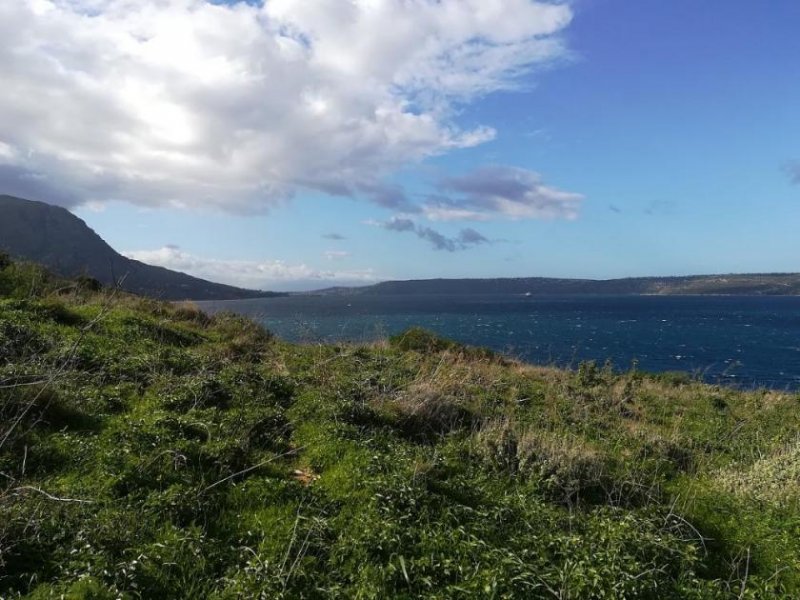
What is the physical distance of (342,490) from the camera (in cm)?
614

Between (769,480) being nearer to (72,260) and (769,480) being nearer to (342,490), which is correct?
(342,490)

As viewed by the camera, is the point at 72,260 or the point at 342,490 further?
the point at 72,260

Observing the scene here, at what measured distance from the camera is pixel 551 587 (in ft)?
15.2

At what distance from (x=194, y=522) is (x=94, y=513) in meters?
0.92

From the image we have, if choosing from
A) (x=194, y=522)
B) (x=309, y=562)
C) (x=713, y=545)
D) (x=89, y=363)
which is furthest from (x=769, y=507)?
(x=89, y=363)

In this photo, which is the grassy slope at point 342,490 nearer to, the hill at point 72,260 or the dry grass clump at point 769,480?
the dry grass clump at point 769,480

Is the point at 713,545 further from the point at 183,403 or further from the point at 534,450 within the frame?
the point at 183,403

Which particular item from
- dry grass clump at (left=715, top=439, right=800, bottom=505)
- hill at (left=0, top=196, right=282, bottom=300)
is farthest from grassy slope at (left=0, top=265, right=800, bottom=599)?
hill at (left=0, top=196, right=282, bottom=300)

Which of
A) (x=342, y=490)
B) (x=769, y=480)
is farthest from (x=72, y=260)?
(x=769, y=480)

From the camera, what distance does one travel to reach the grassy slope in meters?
4.51

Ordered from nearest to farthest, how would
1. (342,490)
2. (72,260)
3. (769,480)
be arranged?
(342,490)
(769,480)
(72,260)

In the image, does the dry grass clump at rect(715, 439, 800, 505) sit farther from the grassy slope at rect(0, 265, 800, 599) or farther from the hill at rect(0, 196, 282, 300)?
the hill at rect(0, 196, 282, 300)

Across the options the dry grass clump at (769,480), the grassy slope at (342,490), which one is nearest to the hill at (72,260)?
the grassy slope at (342,490)

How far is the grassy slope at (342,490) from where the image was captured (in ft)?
14.8
